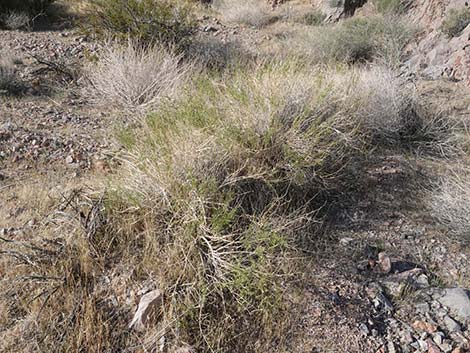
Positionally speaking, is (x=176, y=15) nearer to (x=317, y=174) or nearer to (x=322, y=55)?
(x=322, y=55)

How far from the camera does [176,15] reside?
265 inches

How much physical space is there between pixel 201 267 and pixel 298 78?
6.81ft

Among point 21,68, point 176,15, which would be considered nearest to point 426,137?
point 176,15

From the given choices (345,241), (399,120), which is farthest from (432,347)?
(399,120)

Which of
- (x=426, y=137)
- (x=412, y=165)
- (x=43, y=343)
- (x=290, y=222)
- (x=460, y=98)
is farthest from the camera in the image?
(x=460, y=98)

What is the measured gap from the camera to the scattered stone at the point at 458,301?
6.96 feet

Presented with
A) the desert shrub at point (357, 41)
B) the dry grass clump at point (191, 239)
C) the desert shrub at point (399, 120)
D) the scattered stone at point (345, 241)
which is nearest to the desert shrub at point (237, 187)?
the dry grass clump at point (191, 239)

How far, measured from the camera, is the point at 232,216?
2.20 metres

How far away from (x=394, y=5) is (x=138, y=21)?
21.9 feet

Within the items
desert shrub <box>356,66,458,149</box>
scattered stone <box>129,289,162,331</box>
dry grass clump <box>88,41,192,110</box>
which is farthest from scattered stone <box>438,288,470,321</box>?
dry grass clump <box>88,41,192,110</box>

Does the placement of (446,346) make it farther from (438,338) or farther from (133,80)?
(133,80)

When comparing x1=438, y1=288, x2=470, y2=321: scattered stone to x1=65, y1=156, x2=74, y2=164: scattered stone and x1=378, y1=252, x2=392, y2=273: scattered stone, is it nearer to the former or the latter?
x1=378, y1=252, x2=392, y2=273: scattered stone

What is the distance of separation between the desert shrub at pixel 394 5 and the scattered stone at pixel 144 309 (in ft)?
31.3

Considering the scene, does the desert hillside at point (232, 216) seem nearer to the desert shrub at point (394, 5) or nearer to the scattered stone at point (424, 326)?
the scattered stone at point (424, 326)
